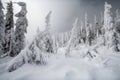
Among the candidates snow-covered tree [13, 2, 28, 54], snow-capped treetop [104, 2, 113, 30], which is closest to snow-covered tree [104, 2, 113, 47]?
snow-capped treetop [104, 2, 113, 30]

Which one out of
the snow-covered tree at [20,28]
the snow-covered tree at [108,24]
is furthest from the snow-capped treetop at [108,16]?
the snow-covered tree at [20,28]

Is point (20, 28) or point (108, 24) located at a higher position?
point (108, 24)

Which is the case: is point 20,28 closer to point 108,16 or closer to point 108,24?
point 108,24

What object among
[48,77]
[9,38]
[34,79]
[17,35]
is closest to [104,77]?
[48,77]

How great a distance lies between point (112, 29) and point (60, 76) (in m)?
28.8

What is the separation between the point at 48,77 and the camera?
9.72m

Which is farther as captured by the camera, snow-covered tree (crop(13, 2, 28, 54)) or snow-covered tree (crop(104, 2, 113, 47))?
snow-covered tree (crop(104, 2, 113, 47))

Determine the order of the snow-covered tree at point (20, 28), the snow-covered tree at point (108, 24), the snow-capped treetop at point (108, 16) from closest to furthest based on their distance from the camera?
the snow-covered tree at point (20, 28), the snow-covered tree at point (108, 24), the snow-capped treetop at point (108, 16)

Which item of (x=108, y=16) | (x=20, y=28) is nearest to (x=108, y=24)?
(x=108, y=16)

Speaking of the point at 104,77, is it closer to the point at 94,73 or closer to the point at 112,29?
the point at 94,73

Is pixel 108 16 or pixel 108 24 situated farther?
pixel 108 16

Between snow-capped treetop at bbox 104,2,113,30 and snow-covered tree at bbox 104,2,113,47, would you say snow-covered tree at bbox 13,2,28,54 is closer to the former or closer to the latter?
snow-covered tree at bbox 104,2,113,47

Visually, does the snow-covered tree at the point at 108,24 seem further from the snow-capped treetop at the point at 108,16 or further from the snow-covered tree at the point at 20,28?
the snow-covered tree at the point at 20,28

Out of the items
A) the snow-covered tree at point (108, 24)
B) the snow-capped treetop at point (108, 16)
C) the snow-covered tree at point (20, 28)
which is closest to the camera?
the snow-covered tree at point (20, 28)
